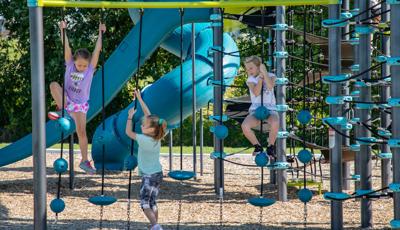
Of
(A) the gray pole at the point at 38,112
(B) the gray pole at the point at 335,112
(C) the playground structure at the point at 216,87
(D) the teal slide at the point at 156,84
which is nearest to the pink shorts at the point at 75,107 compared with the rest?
(C) the playground structure at the point at 216,87

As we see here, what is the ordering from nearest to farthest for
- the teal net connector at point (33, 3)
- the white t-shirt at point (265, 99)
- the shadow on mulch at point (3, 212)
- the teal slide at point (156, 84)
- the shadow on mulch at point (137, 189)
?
the teal net connector at point (33, 3)
the white t-shirt at point (265, 99)
the shadow on mulch at point (3, 212)
the shadow on mulch at point (137, 189)
the teal slide at point (156, 84)

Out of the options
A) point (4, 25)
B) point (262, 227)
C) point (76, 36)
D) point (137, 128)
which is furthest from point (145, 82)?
point (262, 227)

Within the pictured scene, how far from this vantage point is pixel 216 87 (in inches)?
386

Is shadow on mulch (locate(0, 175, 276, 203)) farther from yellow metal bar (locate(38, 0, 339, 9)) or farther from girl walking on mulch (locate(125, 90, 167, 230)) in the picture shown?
yellow metal bar (locate(38, 0, 339, 9))

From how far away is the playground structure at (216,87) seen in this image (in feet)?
22.8

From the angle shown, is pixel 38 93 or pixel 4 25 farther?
pixel 4 25

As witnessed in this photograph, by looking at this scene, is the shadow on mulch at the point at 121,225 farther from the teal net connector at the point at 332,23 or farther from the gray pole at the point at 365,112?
the teal net connector at the point at 332,23

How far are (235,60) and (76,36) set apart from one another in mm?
9901

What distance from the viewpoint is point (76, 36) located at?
20906mm

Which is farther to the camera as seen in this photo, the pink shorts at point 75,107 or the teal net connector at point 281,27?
the teal net connector at point 281,27

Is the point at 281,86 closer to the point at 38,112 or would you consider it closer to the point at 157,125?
the point at 157,125

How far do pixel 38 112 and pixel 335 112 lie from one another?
2607 millimetres

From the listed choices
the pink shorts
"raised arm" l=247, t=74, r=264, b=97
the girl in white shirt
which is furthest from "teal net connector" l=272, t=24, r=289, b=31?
the pink shorts

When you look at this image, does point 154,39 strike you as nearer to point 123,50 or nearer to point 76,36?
point 123,50
